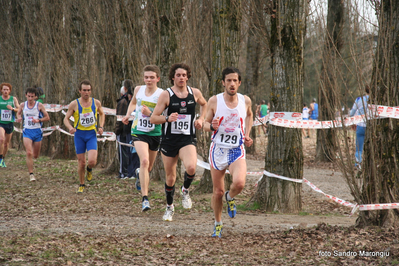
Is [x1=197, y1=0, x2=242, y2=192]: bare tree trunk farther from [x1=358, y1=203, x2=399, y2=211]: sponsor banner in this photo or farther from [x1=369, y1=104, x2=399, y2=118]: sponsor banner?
[x1=358, y1=203, x2=399, y2=211]: sponsor banner

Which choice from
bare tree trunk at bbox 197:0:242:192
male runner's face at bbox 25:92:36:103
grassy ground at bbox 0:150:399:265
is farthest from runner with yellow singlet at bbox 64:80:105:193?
bare tree trunk at bbox 197:0:242:192

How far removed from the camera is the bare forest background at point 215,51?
5.95m

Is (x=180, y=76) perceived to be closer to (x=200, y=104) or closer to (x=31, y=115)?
(x=200, y=104)

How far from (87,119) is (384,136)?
6172 mm

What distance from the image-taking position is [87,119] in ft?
31.6

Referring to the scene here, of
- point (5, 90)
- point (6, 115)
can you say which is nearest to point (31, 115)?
point (6, 115)

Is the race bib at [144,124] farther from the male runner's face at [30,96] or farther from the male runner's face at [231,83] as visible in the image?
the male runner's face at [30,96]

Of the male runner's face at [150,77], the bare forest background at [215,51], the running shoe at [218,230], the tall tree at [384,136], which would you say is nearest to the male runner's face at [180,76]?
the male runner's face at [150,77]

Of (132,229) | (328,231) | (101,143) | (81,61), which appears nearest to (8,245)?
(132,229)

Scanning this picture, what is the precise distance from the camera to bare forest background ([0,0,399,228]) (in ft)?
19.5

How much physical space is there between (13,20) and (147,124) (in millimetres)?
16015

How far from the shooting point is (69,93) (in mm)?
16422

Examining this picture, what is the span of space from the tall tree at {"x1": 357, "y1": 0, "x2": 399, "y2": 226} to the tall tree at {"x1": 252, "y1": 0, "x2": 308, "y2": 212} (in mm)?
1836

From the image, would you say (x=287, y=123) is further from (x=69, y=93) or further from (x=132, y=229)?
(x=69, y=93)
